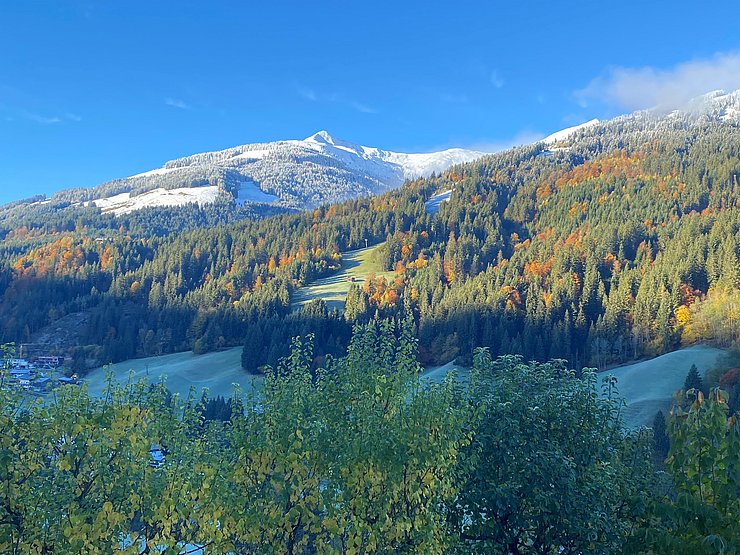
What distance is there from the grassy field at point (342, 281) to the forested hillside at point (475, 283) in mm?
4234

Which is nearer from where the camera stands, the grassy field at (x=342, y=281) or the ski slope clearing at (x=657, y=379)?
the ski slope clearing at (x=657, y=379)

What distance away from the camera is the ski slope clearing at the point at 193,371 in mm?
105938

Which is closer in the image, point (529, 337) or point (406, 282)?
point (529, 337)

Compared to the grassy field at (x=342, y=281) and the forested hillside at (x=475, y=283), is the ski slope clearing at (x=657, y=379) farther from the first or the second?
the grassy field at (x=342, y=281)

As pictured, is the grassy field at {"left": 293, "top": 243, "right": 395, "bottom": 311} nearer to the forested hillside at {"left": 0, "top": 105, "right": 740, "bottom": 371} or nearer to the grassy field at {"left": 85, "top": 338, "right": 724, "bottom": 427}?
the forested hillside at {"left": 0, "top": 105, "right": 740, "bottom": 371}

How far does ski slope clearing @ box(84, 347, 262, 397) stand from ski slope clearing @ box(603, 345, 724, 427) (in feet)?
209

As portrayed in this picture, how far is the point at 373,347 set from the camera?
1488cm

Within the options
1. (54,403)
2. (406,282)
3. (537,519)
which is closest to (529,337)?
(406,282)

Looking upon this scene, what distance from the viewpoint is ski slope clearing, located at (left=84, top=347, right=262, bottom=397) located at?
106m

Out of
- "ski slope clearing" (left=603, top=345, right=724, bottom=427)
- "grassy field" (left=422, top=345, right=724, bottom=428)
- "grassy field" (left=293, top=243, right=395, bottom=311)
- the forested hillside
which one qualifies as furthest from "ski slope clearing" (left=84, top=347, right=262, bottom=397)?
"ski slope clearing" (left=603, top=345, right=724, bottom=427)

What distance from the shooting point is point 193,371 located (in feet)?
396

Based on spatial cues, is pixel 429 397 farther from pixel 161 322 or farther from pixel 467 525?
pixel 161 322

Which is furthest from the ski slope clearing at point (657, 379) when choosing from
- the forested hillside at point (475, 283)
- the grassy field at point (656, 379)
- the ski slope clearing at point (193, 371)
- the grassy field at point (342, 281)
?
the grassy field at point (342, 281)

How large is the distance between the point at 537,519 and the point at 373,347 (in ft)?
22.9
